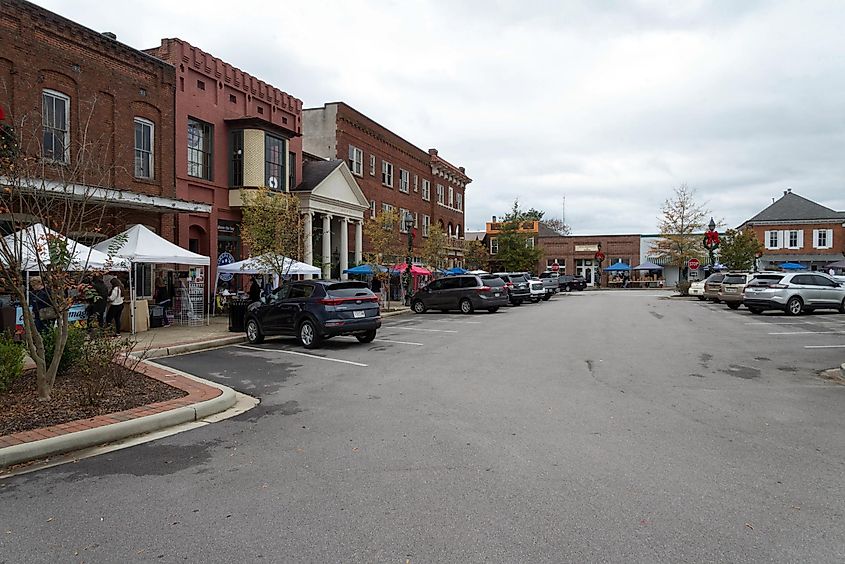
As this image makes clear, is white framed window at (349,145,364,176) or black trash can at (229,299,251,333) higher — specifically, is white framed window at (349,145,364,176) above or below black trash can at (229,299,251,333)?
above

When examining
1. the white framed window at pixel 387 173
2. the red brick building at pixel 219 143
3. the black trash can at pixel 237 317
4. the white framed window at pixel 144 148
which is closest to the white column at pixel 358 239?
the red brick building at pixel 219 143

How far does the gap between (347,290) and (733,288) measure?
2058cm

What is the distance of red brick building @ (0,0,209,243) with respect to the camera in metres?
16.1

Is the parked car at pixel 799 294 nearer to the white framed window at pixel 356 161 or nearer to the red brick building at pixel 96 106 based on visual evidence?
the red brick building at pixel 96 106

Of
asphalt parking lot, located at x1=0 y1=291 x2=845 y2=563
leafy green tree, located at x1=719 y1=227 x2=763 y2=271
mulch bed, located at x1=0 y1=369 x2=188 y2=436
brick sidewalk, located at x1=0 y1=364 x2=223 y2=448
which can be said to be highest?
leafy green tree, located at x1=719 y1=227 x2=763 y2=271

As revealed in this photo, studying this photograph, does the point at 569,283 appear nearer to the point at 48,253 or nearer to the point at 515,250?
the point at 515,250

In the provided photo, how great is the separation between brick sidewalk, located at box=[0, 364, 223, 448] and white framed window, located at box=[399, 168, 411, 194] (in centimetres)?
3206

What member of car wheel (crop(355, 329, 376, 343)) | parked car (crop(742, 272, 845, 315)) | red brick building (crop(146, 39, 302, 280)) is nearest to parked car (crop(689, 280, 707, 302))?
parked car (crop(742, 272, 845, 315))

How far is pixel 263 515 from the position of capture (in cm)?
459

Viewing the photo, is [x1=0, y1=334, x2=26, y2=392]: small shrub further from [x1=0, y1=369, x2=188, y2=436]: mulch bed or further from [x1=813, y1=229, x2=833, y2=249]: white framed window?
[x1=813, y1=229, x2=833, y2=249]: white framed window

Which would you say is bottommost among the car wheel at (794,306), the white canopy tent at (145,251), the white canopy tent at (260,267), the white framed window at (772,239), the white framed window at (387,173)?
the car wheel at (794,306)

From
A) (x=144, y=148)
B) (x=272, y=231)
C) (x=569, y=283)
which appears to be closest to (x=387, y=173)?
(x=272, y=231)

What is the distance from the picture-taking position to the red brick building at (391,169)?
109 feet

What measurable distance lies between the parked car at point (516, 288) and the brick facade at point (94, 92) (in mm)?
18078
